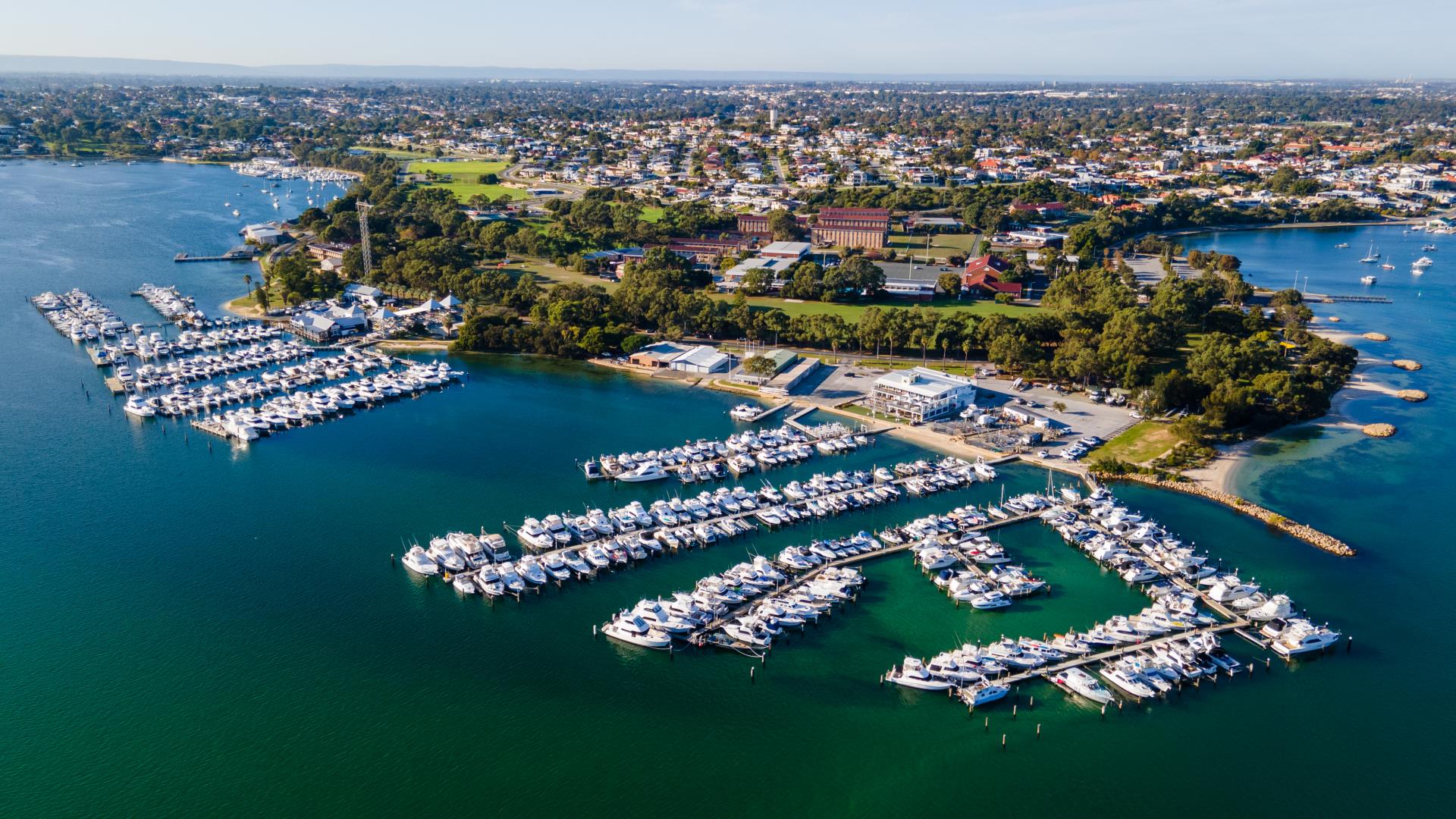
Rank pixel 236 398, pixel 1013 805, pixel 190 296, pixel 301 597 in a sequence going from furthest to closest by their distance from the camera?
pixel 190 296 → pixel 236 398 → pixel 301 597 → pixel 1013 805

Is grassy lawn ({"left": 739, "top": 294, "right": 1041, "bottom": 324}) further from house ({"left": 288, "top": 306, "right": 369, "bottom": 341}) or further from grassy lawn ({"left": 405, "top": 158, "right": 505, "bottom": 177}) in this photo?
grassy lawn ({"left": 405, "top": 158, "right": 505, "bottom": 177})

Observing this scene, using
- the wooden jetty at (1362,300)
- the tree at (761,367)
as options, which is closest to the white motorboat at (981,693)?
the tree at (761,367)

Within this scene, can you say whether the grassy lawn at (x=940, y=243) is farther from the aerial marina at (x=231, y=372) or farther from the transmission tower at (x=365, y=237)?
the aerial marina at (x=231, y=372)

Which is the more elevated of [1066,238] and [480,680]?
[1066,238]

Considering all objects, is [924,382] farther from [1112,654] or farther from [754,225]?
[754,225]

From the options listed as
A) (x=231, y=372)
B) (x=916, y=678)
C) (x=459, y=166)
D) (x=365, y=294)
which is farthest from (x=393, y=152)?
(x=916, y=678)

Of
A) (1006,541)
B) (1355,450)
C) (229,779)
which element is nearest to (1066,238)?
(1355,450)

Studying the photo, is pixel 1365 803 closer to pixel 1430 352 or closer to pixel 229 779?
pixel 229 779
